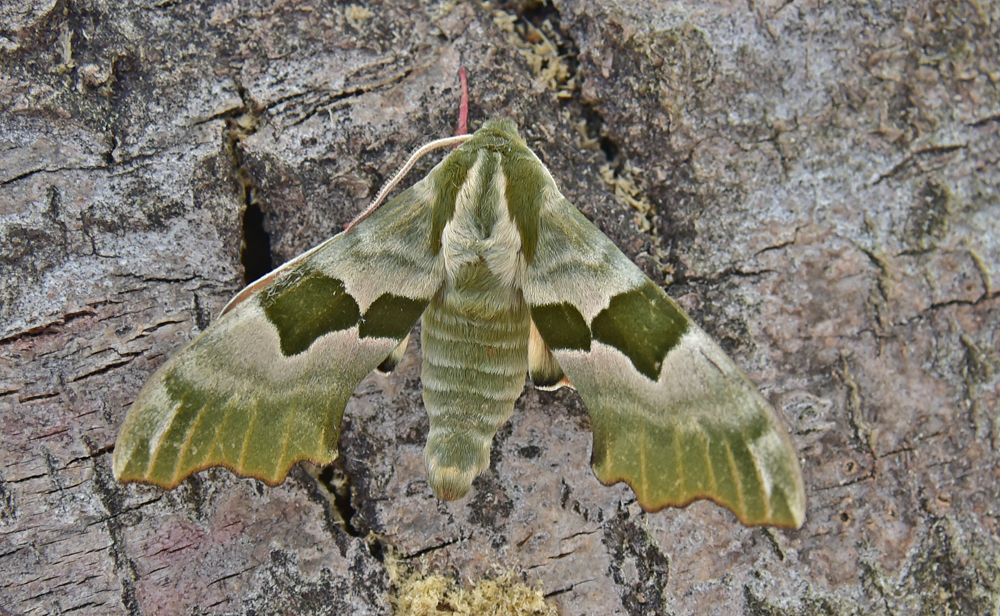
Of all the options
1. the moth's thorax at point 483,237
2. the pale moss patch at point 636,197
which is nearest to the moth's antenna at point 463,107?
the moth's thorax at point 483,237

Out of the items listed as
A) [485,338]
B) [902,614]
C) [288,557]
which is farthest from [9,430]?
[902,614]

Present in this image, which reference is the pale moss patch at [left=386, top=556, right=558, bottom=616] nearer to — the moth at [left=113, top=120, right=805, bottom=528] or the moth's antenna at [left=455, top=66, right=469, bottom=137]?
the moth at [left=113, top=120, right=805, bottom=528]

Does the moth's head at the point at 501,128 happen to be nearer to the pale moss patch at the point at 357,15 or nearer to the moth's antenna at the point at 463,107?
the moth's antenna at the point at 463,107

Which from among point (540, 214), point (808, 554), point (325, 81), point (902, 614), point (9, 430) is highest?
point (325, 81)

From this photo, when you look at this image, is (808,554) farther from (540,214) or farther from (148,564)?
(148,564)

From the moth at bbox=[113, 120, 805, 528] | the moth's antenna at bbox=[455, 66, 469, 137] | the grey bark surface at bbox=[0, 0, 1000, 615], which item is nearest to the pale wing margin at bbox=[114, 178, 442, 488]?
the moth at bbox=[113, 120, 805, 528]

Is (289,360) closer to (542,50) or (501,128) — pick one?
(501,128)
